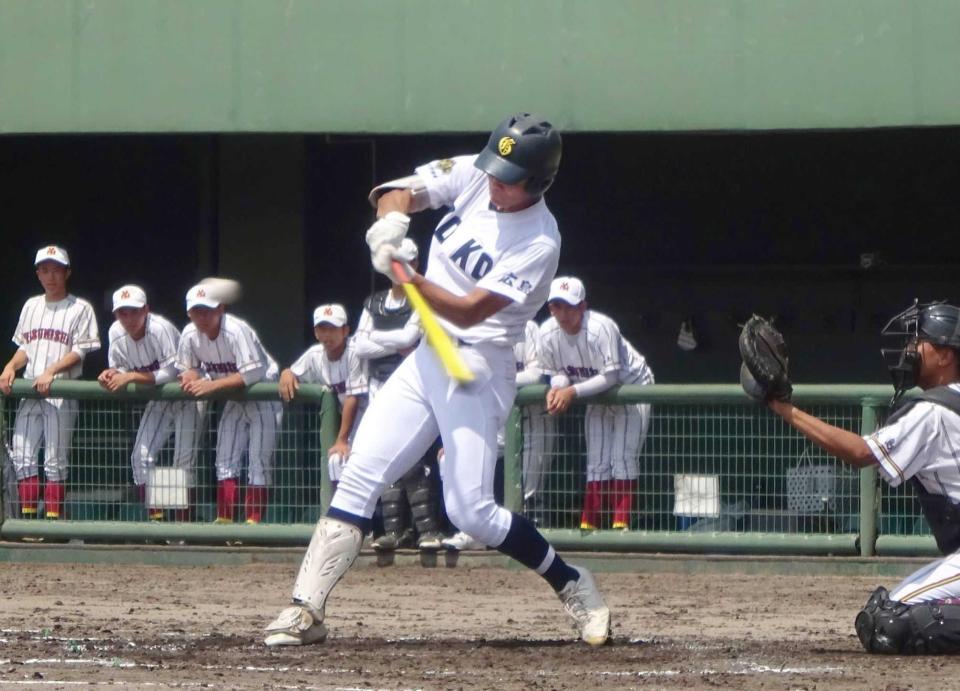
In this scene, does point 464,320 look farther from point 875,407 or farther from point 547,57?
point 547,57

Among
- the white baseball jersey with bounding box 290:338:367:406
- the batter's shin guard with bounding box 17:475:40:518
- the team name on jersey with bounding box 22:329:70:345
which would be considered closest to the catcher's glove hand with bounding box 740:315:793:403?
the white baseball jersey with bounding box 290:338:367:406

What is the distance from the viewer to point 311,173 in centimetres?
1159

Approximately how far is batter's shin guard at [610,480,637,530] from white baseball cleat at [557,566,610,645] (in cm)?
280

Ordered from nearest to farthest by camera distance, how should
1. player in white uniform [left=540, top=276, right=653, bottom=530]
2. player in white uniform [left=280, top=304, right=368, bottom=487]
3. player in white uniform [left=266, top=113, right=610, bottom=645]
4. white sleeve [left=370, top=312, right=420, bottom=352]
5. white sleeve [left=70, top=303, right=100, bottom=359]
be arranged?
player in white uniform [left=266, top=113, right=610, bottom=645]
player in white uniform [left=540, top=276, right=653, bottom=530]
white sleeve [left=370, top=312, right=420, bottom=352]
player in white uniform [left=280, top=304, right=368, bottom=487]
white sleeve [left=70, top=303, right=100, bottom=359]

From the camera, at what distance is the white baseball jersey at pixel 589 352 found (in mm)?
8586

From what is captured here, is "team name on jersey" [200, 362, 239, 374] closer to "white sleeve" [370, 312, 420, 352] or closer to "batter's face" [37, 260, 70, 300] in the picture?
"white sleeve" [370, 312, 420, 352]

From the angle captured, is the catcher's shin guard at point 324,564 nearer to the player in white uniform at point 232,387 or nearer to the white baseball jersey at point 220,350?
the player in white uniform at point 232,387

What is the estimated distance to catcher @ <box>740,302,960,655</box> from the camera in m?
4.78

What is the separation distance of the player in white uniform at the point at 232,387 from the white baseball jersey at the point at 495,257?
332cm

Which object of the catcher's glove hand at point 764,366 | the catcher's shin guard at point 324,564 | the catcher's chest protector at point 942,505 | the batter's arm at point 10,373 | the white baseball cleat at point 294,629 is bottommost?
the white baseball cleat at point 294,629

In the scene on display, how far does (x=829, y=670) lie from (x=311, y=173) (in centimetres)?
731

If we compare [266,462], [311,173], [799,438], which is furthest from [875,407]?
[311,173]

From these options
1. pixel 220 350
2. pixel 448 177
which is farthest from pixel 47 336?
pixel 448 177

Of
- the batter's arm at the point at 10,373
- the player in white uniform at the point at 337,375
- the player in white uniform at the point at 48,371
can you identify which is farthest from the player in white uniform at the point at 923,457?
the batter's arm at the point at 10,373
